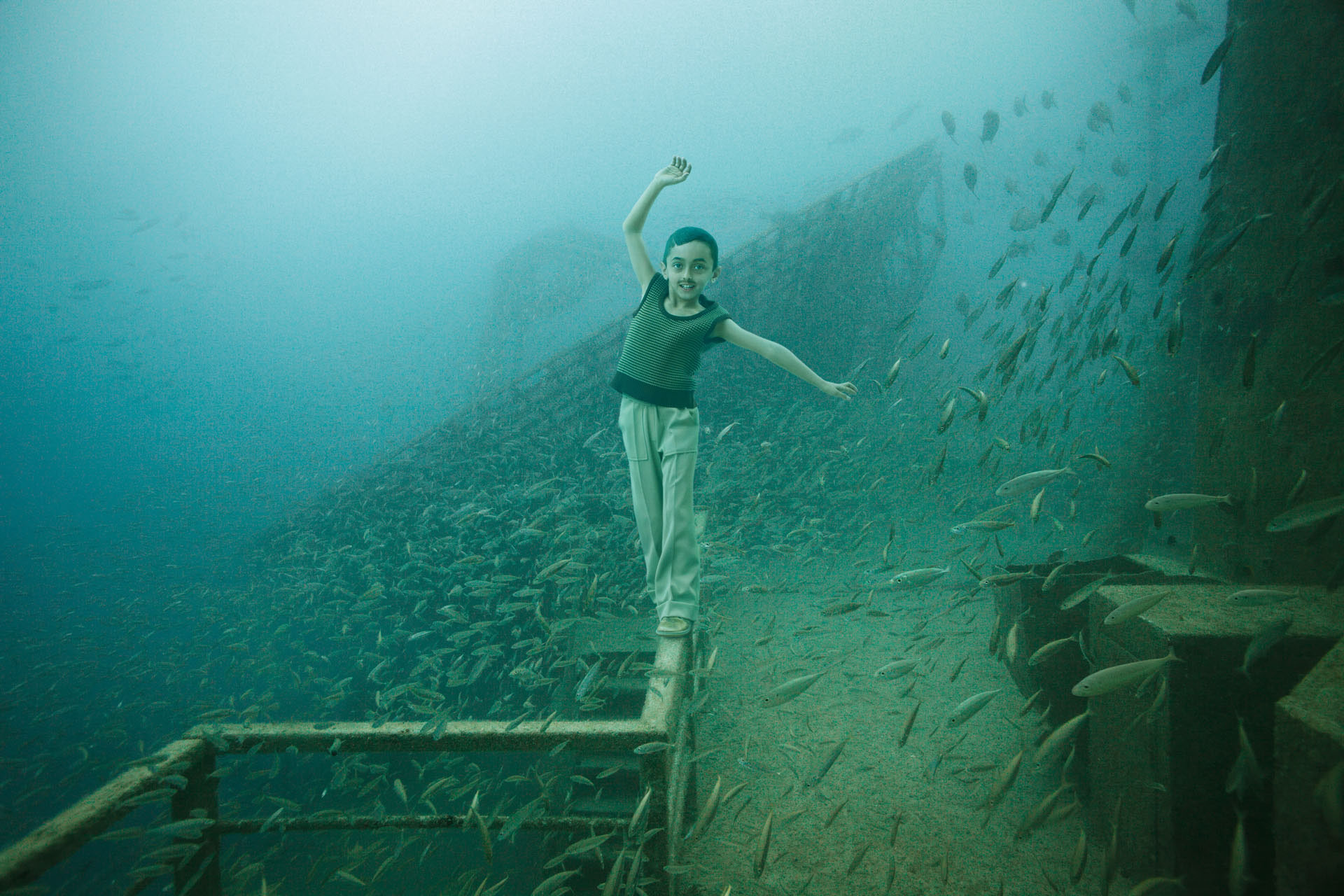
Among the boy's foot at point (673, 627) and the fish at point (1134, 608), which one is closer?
the fish at point (1134, 608)

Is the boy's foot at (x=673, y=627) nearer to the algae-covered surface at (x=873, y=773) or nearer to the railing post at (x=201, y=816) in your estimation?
the algae-covered surface at (x=873, y=773)

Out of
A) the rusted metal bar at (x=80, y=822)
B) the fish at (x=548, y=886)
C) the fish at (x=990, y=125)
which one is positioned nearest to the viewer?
the rusted metal bar at (x=80, y=822)

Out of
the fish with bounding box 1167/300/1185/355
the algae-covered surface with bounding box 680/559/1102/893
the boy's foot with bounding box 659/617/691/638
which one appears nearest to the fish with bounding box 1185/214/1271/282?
the fish with bounding box 1167/300/1185/355

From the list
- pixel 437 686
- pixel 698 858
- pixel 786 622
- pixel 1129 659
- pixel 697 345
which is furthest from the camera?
pixel 786 622

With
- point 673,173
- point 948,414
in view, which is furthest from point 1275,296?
point 673,173

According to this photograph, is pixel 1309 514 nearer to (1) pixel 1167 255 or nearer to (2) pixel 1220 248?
(2) pixel 1220 248

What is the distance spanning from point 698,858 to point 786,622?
3839 mm

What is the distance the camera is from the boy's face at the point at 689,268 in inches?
110

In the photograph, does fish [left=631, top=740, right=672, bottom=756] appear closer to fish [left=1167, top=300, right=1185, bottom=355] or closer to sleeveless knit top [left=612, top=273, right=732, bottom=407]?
sleeveless knit top [left=612, top=273, right=732, bottom=407]

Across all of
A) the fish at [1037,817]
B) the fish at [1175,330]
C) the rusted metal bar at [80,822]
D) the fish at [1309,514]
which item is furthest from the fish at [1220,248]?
the rusted metal bar at [80,822]

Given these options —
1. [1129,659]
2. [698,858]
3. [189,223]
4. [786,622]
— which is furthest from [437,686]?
[189,223]

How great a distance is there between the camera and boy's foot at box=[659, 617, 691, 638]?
2916 millimetres

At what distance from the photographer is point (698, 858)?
3.13 metres

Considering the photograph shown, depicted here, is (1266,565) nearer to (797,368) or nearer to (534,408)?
(797,368)
